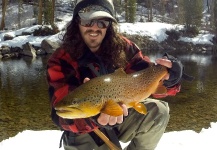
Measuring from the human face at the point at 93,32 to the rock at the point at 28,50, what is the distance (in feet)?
70.5

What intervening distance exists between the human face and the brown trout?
25.6 inches

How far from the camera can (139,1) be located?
52.8 meters

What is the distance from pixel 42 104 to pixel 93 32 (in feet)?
23.2

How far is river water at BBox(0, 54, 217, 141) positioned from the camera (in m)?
7.81

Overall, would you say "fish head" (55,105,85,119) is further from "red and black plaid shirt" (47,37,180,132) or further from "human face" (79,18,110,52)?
"human face" (79,18,110,52)

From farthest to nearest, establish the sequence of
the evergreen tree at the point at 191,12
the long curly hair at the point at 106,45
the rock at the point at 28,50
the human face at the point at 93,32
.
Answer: the evergreen tree at the point at 191,12 < the rock at the point at 28,50 < the long curly hair at the point at 106,45 < the human face at the point at 93,32

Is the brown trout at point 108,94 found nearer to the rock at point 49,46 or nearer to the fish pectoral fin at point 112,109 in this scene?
the fish pectoral fin at point 112,109

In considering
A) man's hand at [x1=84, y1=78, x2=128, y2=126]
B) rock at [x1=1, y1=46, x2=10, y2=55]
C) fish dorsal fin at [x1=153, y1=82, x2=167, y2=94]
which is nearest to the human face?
fish dorsal fin at [x1=153, y1=82, x2=167, y2=94]

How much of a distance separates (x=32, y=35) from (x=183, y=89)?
21.2m

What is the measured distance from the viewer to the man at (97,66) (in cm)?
292

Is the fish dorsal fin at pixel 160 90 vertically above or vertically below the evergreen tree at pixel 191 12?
above

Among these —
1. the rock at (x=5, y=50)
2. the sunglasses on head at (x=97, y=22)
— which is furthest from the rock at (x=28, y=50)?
the sunglasses on head at (x=97, y=22)

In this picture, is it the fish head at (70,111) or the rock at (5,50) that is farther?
the rock at (5,50)

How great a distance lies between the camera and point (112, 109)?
90.4 inches
